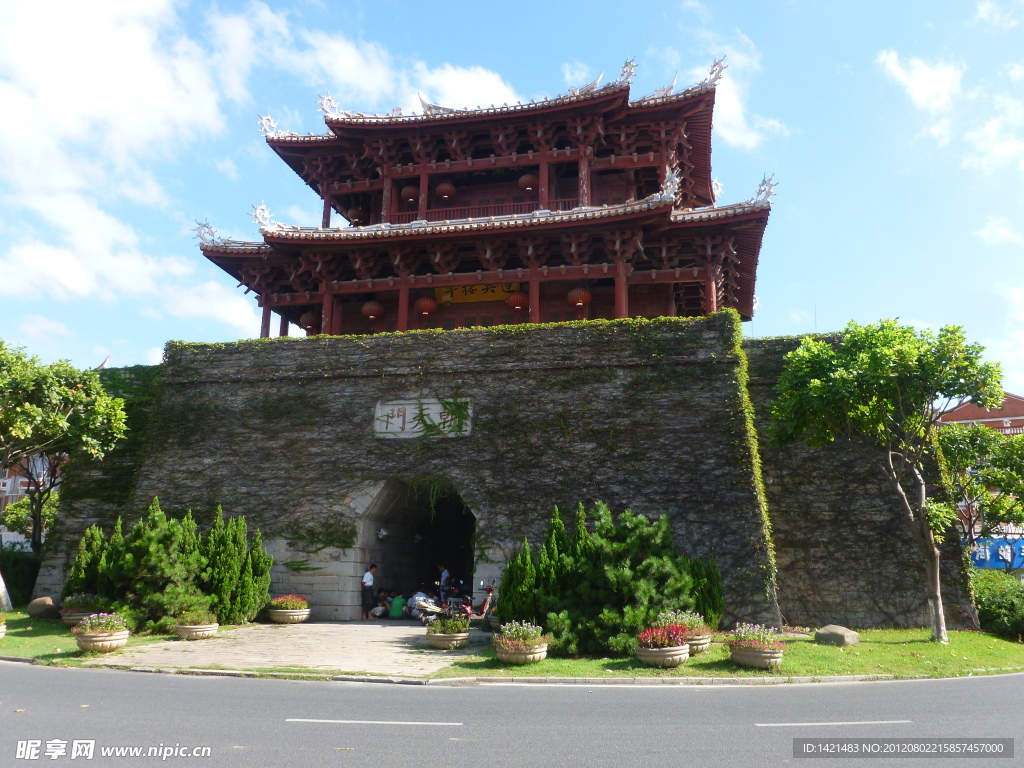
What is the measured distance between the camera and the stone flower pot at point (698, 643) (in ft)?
36.5

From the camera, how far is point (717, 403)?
15.4 m

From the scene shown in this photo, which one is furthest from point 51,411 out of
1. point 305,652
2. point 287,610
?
point 305,652

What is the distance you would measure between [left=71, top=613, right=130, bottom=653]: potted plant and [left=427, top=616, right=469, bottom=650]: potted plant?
516cm

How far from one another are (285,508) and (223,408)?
3.45 m

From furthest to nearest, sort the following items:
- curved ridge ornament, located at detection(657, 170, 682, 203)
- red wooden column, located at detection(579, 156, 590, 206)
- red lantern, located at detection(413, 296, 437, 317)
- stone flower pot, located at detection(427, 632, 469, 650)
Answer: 1. red wooden column, located at detection(579, 156, 590, 206)
2. red lantern, located at detection(413, 296, 437, 317)
3. curved ridge ornament, located at detection(657, 170, 682, 203)
4. stone flower pot, located at detection(427, 632, 469, 650)

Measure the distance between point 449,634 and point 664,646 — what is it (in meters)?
3.72

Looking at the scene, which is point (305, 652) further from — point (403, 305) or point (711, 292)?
point (711, 292)

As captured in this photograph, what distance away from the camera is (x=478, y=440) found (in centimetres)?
1622

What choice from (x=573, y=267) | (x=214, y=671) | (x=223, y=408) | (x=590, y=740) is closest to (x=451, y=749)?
(x=590, y=740)

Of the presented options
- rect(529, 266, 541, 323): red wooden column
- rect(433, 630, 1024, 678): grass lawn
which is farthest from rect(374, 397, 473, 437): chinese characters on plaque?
rect(433, 630, 1024, 678): grass lawn

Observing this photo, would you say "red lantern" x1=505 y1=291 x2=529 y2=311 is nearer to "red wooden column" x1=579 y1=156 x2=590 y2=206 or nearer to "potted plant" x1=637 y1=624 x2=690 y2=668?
"red wooden column" x1=579 y1=156 x2=590 y2=206

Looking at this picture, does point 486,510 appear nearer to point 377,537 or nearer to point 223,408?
point 377,537

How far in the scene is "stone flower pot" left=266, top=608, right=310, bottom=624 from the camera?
14.7m

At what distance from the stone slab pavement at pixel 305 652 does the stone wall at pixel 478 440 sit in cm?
197
